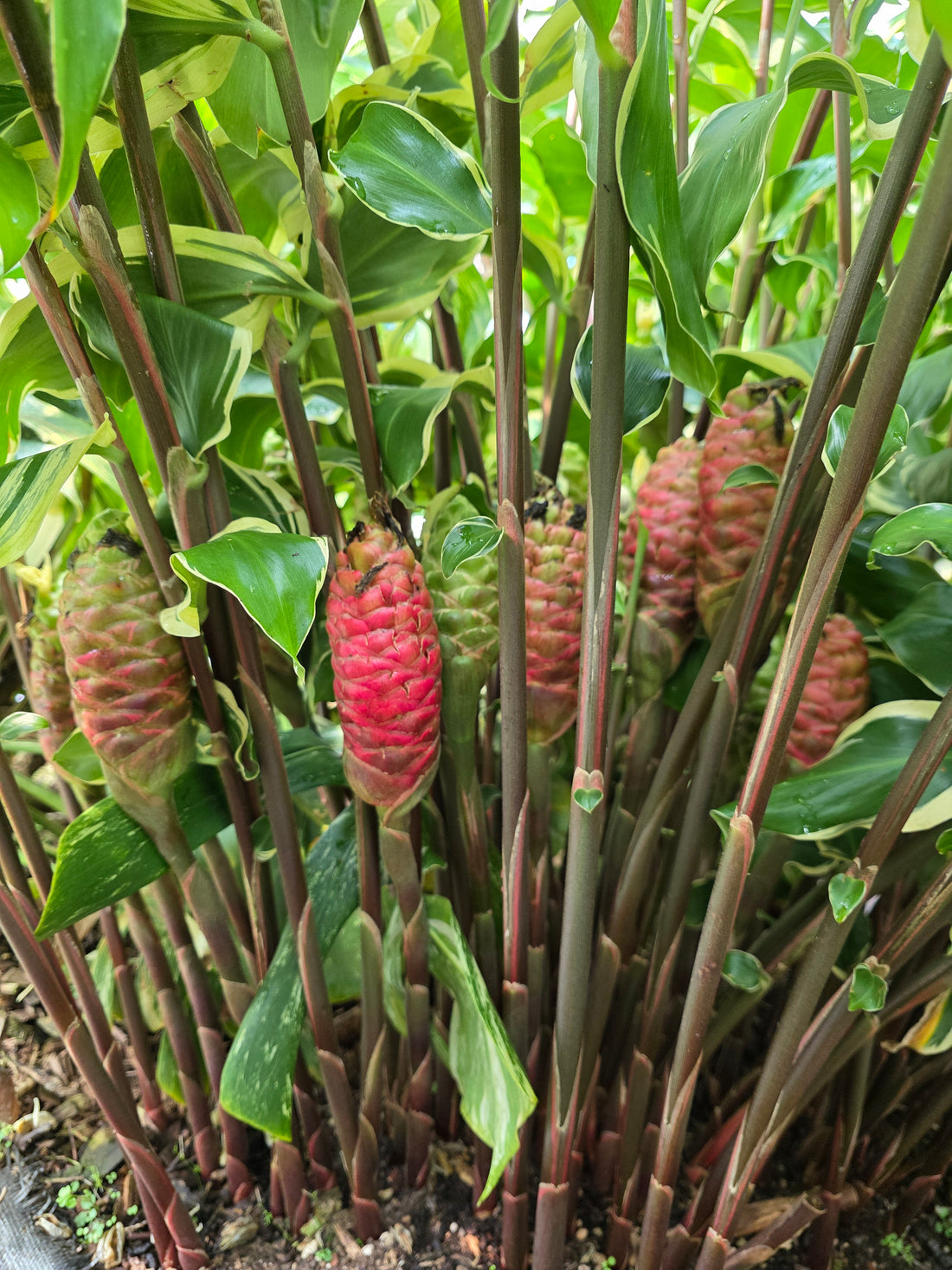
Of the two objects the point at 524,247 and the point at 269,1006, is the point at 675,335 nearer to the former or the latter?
the point at 524,247

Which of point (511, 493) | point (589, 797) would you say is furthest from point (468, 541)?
point (589, 797)

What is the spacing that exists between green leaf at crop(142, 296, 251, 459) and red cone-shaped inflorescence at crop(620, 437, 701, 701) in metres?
0.25

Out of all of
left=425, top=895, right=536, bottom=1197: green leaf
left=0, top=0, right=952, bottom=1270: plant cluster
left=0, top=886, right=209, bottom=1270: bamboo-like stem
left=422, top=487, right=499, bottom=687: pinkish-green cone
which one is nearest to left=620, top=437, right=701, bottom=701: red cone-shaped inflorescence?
left=0, top=0, right=952, bottom=1270: plant cluster

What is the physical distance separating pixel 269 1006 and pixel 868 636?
1.53 feet

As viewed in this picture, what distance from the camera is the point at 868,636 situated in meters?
0.57

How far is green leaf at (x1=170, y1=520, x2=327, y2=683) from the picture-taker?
313mm

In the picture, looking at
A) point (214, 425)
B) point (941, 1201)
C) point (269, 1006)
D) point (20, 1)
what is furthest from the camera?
point (941, 1201)

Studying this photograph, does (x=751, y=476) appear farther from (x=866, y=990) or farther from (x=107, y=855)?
(x=107, y=855)

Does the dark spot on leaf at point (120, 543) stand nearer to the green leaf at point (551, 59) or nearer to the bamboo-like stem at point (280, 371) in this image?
the bamboo-like stem at point (280, 371)

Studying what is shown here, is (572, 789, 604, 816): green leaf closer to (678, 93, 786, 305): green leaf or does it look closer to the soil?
(678, 93, 786, 305): green leaf

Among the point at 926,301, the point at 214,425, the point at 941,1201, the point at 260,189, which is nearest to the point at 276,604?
the point at 214,425

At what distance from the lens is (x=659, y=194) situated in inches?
11.6

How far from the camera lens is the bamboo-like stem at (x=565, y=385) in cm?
60

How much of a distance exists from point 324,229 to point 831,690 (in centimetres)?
37
